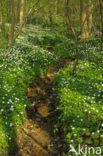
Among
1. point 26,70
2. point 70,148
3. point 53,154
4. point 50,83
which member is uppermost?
point 26,70

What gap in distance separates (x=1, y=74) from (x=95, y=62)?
6.24m

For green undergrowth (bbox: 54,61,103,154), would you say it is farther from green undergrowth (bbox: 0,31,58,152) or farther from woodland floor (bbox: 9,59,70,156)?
green undergrowth (bbox: 0,31,58,152)

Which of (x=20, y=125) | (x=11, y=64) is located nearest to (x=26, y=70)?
(x=11, y=64)

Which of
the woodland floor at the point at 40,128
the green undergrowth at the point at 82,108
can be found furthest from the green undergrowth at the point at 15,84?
the green undergrowth at the point at 82,108

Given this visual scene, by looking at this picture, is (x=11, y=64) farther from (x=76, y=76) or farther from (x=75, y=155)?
(x=75, y=155)

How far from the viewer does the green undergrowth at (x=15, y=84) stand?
5.44 metres

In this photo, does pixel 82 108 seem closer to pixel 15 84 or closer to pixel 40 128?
pixel 40 128

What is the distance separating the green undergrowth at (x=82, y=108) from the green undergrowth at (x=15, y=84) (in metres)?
1.54

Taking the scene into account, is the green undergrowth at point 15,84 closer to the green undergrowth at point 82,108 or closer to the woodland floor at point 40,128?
the woodland floor at point 40,128

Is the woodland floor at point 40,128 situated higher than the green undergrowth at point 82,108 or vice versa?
the green undergrowth at point 82,108

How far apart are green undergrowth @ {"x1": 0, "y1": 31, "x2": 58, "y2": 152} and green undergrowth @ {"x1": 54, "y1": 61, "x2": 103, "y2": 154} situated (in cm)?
154

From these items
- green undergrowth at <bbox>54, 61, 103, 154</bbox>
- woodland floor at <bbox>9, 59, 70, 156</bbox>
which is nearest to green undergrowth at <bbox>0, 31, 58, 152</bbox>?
woodland floor at <bbox>9, 59, 70, 156</bbox>

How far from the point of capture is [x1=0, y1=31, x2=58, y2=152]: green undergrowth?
5.44 metres

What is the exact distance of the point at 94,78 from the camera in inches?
336
